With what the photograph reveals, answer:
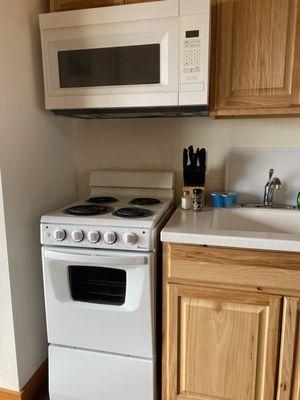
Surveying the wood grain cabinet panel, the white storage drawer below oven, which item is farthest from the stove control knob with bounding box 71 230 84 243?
the wood grain cabinet panel

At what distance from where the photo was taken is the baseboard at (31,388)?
58.7 inches

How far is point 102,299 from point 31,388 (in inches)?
24.7

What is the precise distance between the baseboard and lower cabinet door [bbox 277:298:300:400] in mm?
1139

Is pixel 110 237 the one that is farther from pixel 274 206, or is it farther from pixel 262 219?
pixel 274 206

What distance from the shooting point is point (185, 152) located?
165 cm

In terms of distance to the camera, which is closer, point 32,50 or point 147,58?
point 147,58

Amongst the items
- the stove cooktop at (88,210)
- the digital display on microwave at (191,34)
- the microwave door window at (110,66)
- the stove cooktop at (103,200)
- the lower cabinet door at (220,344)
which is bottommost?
the lower cabinet door at (220,344)

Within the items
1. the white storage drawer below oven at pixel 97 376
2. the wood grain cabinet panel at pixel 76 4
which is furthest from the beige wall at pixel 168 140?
the white storage drawer below oven at pixel 97 376

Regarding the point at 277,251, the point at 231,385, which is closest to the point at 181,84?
the point at 277,251

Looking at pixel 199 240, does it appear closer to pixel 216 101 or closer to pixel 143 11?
→ pixel 216 101

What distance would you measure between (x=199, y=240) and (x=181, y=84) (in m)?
0.66

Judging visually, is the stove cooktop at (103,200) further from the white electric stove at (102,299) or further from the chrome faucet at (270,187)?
the chrome faucet at (270,187)

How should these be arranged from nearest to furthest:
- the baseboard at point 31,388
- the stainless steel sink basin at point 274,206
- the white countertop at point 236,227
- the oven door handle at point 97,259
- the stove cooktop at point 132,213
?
the white countertop at point 236,227
the oven door handle at point 97,259
the stove cooktop at point 132,213
the baseboard at point 31,388
the stainless steel sink basin at point 274,206

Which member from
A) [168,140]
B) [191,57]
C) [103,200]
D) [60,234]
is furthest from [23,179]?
[191,57]
